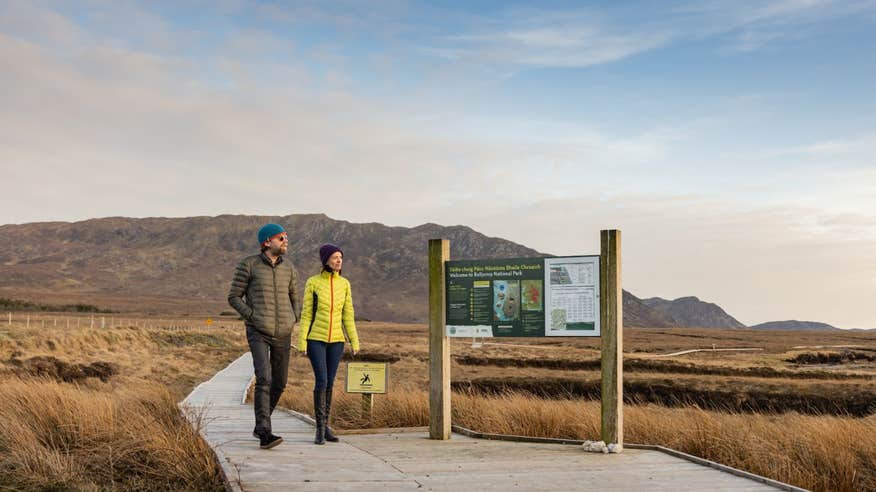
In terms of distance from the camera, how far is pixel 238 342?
1988 inches

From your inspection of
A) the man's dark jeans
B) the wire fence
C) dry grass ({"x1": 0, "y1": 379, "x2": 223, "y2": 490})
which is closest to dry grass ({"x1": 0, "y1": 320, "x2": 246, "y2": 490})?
dry grass ({"x1": 0, "y1": 379, "x2": 223, "y2": 490})

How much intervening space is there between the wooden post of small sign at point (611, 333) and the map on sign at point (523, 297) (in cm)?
11

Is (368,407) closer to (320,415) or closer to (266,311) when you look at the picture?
(320,415)

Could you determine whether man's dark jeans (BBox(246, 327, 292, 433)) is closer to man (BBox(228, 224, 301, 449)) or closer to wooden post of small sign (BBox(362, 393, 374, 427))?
man (BBox(228, 224, 301, 449))

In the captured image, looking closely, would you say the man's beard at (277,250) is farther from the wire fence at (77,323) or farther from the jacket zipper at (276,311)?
the wire fence at (77,323)

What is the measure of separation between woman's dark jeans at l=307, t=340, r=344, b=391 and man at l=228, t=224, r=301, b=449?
28cm

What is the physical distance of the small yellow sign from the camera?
10438 millimetres

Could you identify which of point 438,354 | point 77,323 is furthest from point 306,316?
point 77,323

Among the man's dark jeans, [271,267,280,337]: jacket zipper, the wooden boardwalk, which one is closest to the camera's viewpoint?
the wooden boardwalk

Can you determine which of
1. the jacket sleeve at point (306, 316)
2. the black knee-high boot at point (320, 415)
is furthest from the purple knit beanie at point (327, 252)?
the black knee-high boot at point (320, 415)

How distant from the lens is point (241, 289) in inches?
323

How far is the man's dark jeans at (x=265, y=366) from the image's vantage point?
26.5ft

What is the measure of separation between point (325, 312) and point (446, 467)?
2301mm

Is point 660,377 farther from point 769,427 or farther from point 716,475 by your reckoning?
point 716,475
